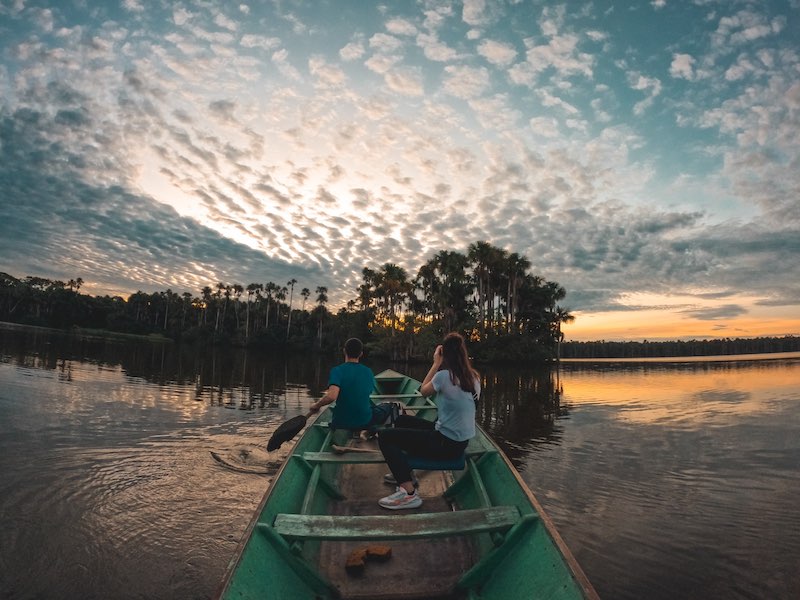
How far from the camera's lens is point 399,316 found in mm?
58469

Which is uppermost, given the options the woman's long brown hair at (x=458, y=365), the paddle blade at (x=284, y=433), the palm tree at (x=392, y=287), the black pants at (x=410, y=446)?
the palm tree at (x=392, y=287)

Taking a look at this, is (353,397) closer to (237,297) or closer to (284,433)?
(284,433)

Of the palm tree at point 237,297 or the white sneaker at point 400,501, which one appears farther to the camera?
the palm tree at point 237,297

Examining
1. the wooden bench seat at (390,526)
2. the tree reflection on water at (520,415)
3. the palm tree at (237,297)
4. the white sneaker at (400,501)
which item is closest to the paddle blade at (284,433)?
the white sneaker at (400,501)

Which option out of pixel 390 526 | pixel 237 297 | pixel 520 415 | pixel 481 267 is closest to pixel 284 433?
pixel 390 526

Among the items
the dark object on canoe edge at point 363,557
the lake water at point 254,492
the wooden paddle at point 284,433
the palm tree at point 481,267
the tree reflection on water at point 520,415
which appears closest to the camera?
the dark object on canoe edge at point 363,557

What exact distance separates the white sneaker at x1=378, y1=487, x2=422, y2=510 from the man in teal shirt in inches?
66.8

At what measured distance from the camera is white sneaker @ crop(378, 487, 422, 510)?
4.77 m

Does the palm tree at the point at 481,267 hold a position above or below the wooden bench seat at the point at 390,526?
above

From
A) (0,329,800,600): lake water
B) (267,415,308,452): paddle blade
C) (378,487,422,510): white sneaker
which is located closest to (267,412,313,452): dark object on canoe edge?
(267,415,308,452): paddle blade

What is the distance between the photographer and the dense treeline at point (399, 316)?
53.8 meters

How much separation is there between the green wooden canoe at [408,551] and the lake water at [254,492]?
60.5 inches

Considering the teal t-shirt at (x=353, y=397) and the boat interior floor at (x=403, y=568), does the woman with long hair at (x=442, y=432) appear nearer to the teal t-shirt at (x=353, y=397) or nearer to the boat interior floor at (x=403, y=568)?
the boat interior floor at (x=403, y=568)

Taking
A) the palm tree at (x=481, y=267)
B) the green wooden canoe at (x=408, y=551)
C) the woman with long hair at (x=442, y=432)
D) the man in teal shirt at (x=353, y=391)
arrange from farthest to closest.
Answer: the palm tree at (x=481, y=267) < the man in teal shirt at (x=353, y=391) < the woman with long hair at (x=442, y=432) < the green wooden canoe at (x=408, y=551)
